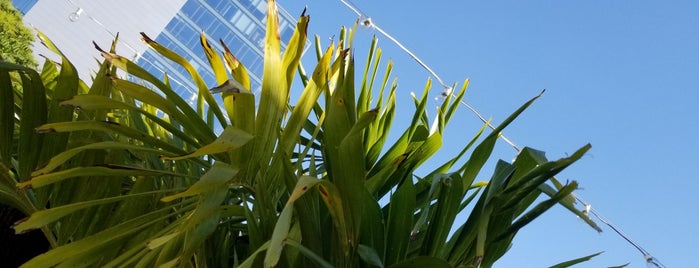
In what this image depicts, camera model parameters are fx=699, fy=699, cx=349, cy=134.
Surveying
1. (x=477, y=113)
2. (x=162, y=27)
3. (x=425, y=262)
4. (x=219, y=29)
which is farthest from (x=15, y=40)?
(x=219, y=29)

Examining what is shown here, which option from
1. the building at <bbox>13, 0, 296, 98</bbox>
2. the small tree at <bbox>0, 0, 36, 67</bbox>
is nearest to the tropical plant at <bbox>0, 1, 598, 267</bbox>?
the small tree at <bbox>0, 0, 36, 67</bbox>

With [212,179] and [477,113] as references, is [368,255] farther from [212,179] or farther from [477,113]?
[477,113]

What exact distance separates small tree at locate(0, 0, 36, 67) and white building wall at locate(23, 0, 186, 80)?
656 cm

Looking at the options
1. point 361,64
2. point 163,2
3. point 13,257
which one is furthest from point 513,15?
point 163,2

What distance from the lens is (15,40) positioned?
3.48 meters

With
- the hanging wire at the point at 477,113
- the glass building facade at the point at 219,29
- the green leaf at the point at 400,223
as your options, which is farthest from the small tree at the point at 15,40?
the glass building facade at the point at 219,29

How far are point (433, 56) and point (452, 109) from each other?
2.92 m

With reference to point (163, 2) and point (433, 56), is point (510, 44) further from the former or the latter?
point (163, 2)

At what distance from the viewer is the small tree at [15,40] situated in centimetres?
338

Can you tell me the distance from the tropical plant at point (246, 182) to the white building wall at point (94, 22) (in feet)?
31.3

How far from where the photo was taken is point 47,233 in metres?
1.08

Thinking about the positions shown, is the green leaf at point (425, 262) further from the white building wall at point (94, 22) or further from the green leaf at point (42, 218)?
the white building wall at point (94, 22)

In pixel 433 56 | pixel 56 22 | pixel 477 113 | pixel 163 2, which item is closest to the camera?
pixel 477 113

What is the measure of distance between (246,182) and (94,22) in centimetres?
1111
